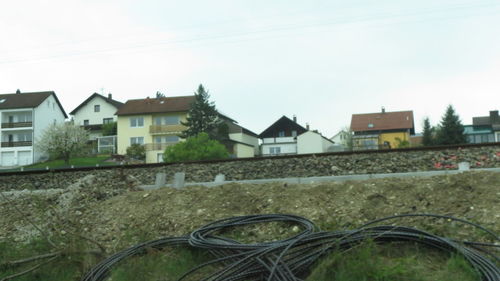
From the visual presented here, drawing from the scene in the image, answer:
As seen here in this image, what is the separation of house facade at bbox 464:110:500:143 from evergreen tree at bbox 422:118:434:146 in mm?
13368

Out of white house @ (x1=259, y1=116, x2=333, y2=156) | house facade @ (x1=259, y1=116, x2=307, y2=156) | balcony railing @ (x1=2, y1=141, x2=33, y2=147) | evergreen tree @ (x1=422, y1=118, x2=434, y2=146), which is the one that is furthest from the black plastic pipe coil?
house facade @ (x1=259, y1=116, x2=307, y2=156)

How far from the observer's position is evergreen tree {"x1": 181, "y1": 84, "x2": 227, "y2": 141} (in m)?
49.9

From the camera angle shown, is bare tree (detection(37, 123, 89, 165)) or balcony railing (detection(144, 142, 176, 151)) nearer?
bare tree (detection(37, 123, 89, 165))

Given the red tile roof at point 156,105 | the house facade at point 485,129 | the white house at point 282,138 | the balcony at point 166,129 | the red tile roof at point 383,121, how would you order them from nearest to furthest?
the balcony at point 166,129, the red tile roof at point 156,105, the red tile roof at point 383,121, the white house at point 282,138, the house facade at point 485,129

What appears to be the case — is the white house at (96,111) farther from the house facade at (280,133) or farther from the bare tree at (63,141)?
the house facade at (280,133)

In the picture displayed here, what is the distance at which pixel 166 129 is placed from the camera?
52250mm

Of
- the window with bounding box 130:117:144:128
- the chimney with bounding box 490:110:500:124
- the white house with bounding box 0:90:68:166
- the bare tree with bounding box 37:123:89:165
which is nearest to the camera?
the bare tree with bounding box 37:123:89:165

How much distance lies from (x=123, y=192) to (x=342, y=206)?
4.39 m

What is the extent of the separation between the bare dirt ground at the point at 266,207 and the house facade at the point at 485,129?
58798mm

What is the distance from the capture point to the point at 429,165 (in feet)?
43.2

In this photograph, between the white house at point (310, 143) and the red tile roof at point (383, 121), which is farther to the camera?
the red tile roof at point (383, 121)

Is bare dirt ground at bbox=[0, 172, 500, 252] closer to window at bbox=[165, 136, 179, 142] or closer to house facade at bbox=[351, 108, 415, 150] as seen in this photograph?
window at bbox=[165, 136, 179, 142]

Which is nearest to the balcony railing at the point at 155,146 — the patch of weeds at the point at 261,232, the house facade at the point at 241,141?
the house facade at the point at 241,141

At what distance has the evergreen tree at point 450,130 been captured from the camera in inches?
1649
